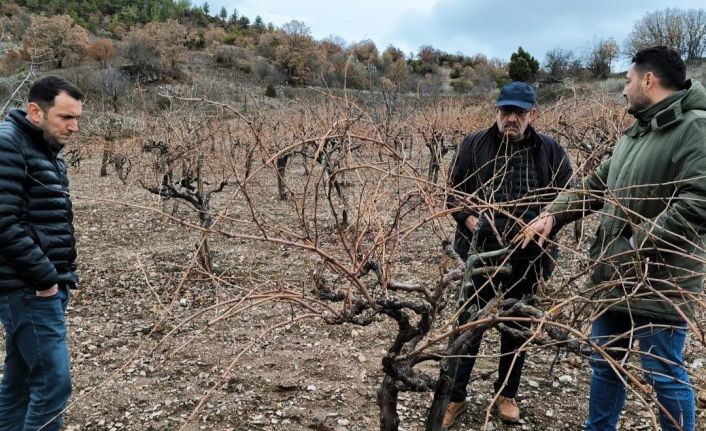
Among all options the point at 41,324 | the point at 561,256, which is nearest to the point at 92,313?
the point at 41,324

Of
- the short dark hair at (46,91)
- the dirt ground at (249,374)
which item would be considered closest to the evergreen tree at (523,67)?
the dirt ground at (249,374)

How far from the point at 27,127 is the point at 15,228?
43 centimetres

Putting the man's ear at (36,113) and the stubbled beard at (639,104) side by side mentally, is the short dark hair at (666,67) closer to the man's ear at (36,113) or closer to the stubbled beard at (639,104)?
the stubbled beard at (639,104)

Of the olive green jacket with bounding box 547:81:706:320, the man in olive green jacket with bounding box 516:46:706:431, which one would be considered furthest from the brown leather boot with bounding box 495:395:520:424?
the olive green jacket with bounding box 547:81:706:320

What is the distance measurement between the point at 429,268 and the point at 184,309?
117 inches

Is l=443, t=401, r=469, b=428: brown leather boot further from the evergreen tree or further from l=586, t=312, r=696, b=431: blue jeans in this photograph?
the evergreen tree

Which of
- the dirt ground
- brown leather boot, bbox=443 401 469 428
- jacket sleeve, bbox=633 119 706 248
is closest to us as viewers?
jacket sleeve, bbox=633 119 706 248

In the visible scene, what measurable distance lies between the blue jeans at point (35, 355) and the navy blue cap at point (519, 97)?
2.28 m

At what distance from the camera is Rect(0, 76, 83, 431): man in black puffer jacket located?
74.8 inches

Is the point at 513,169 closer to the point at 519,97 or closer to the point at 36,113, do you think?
the point at 519,97

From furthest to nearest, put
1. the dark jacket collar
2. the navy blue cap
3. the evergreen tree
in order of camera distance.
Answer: the evergreen tree → the navy blue cap → the dark jacket collar

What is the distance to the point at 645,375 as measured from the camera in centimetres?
204

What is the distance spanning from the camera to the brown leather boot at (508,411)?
2.85 m

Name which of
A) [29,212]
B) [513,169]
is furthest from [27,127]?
[513,169]
